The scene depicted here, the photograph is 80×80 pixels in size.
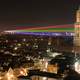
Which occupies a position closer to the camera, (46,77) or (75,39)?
(46,77)

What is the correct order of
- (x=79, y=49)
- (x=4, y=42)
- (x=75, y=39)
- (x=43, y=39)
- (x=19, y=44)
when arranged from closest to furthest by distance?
1. (x=79, y=49)
2. (x=75, y=39)
3. (x=4, y=42)
4. (x=19, y=44)
5. (x=43, y=39)

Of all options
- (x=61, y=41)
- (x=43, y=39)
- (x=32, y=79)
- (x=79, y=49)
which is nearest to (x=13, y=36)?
(x=43, y=39)

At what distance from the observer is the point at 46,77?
571 inches

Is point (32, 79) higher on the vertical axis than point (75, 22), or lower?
lower

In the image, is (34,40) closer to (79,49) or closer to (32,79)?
(79,49)

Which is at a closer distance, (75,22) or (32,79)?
(32,79)

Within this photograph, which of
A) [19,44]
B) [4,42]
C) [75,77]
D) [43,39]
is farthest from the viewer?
[43,39]

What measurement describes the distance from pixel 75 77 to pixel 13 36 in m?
44.7

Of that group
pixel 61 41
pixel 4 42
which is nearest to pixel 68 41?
pixel 61 41

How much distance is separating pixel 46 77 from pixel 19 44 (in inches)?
1651

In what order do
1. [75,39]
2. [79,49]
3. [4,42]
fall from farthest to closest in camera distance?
[4,42] → [75,39] → [79,49]

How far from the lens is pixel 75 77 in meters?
14.5

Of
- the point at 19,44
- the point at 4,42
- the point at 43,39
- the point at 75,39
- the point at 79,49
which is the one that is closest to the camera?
the point at 79,49

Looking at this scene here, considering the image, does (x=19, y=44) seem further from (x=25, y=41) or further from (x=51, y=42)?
(x=51, y=42)
